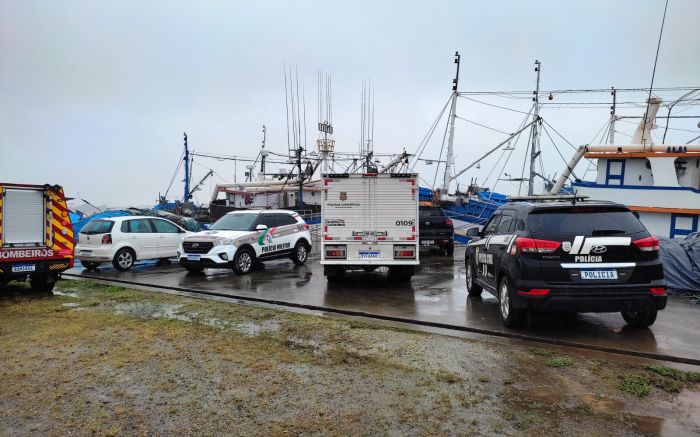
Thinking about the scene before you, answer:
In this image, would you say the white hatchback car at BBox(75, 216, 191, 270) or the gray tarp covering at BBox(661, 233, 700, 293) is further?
the white hatchback car at BBox(75, 216, 191, 270)

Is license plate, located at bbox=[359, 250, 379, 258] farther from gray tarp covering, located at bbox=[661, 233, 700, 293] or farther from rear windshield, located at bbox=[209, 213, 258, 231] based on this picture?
gray tarp covering, located at bbox=[661, 233, 700, 293]

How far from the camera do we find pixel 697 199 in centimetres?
1419

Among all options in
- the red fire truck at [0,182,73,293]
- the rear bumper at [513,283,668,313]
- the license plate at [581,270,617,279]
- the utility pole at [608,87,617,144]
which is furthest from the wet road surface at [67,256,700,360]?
the utility pole at [608,87,617,144]

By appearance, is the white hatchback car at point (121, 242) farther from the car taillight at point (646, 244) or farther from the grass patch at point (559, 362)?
the car taillight at point (646, 244)

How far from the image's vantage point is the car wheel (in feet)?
50.2

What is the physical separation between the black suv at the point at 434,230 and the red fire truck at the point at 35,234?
11.5 meters

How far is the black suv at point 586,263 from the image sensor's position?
6164 millimetres

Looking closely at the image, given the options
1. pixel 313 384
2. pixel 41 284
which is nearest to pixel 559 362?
pixel 313 384

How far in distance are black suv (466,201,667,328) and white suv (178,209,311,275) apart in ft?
27.2

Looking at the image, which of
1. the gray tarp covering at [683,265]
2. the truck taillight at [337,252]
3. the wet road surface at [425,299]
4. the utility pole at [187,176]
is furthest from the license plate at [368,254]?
the utility pole at [187,176]

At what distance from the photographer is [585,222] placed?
252 inches

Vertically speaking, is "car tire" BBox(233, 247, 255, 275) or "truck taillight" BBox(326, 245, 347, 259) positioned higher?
"truck taillight" BBox(326, 245, 347, 259)

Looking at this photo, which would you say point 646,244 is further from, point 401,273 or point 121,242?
point 121,242

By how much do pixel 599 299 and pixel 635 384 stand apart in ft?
4.86
